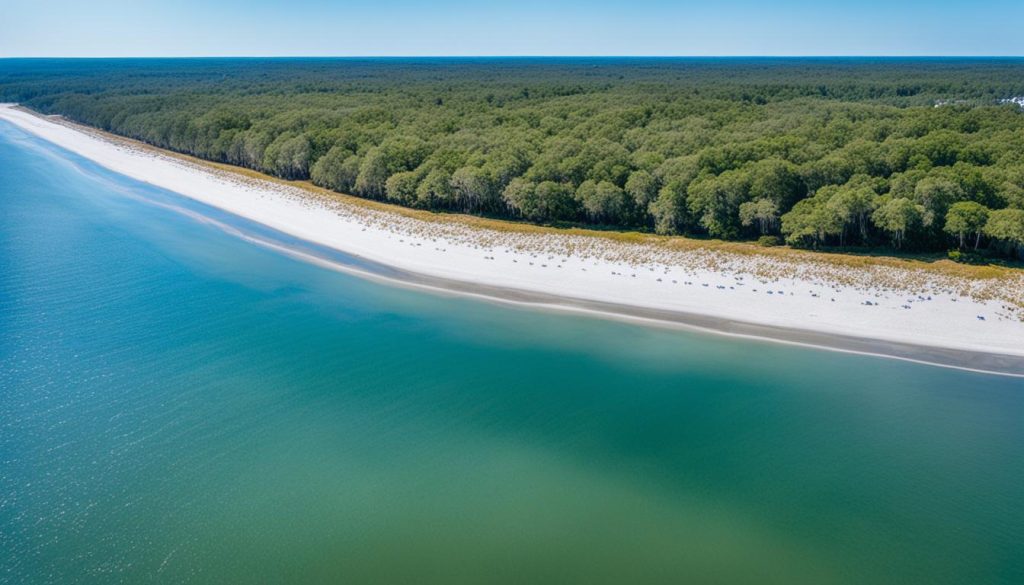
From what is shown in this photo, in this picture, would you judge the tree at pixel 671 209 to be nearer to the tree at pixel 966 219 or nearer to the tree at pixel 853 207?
the tree at pixel 853 207

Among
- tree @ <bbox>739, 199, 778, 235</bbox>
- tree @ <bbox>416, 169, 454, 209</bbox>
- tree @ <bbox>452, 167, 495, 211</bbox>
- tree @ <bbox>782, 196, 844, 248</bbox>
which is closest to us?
tree @ <bbox>782, 196, 844, 248</bbox>

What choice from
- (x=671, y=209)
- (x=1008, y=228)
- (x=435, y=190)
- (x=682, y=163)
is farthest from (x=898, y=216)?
(x=435, y=190)

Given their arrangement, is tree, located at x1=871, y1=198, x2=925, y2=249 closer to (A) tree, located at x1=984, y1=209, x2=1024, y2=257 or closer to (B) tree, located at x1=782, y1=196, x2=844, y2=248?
(B) tree, located at x1=782, y1=196, x2=844, y2=248

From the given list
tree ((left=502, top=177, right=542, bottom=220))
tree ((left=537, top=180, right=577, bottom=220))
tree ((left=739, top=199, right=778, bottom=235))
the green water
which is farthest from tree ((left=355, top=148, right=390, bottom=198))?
tree ((left=739, top=199, right=778, bottom=235))

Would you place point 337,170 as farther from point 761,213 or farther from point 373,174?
point 761,213

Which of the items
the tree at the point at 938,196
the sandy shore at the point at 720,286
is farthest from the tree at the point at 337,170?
the tree at the point at 938,196

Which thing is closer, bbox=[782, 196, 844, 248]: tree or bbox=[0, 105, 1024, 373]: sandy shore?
bbox=[0, 105, 1024, 373]: sandy shore

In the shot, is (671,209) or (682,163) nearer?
(671,209)
